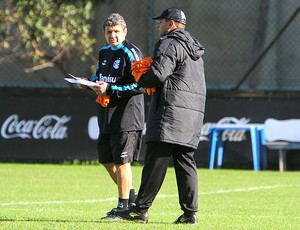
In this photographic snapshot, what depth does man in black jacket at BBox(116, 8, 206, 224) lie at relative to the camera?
8.50 m

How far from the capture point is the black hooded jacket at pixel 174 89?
27.7ft

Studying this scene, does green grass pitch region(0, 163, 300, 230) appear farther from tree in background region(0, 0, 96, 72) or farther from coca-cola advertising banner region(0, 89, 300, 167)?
tree in background region(0, 0, 96, 72)

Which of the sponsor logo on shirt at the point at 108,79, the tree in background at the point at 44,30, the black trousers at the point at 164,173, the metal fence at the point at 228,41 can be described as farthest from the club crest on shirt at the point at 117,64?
the tree in background at the point at 44,30

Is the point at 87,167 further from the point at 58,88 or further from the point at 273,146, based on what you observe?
the point at 273,146

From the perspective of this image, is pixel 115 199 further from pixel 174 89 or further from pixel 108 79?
pixel 174 89

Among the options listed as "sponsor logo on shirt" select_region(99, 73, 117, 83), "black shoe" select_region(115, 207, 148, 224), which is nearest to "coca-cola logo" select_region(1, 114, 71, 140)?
"sponsor logo on shirt" select_region(99, 73, 117, 83)

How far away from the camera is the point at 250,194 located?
12938mm

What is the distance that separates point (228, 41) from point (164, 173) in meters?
11.1

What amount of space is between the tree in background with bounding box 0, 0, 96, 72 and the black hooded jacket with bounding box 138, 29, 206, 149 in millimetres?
10448

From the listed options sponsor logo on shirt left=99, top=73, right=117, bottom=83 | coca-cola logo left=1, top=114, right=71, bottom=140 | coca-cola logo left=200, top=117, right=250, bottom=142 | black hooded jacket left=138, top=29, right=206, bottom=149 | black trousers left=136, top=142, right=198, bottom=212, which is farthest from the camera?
coca-cola logo left=1, top=114, right=71, bottom=140

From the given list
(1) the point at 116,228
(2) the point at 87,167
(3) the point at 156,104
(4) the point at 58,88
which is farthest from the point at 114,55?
(4) the point at 58,88

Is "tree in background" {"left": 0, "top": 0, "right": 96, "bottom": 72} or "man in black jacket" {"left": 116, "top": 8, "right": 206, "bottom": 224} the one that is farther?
"tree in background" {"left": 0, "top": 0, "right": 96, "bottom": 72}

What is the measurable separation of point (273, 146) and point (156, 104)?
882 cm

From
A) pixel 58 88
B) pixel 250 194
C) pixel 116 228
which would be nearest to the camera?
pixel 116 228
